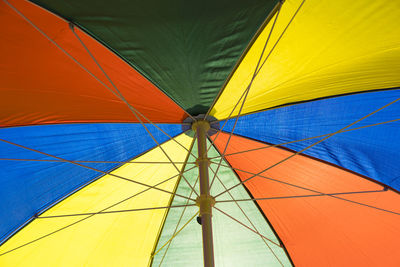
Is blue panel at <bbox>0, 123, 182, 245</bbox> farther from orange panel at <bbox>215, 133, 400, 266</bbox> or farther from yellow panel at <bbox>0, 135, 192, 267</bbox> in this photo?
orange panel at <bbox>215, 133, 400, 266</bbox>

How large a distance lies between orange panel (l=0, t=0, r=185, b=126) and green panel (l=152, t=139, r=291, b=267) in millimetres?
1094

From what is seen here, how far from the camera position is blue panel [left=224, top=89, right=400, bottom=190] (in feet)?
7.07

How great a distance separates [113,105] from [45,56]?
23.1 inches

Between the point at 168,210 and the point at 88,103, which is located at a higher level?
the point at 88,103

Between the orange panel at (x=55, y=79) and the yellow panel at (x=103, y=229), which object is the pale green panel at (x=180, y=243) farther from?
the orange panel at (x=55, y=79)

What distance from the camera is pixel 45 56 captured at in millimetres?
1733

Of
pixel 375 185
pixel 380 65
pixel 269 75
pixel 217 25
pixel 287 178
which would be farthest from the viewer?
pixel 287 178

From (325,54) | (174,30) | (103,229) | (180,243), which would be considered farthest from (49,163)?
(325,54)

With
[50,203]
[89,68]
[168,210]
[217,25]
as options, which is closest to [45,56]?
[89,68]

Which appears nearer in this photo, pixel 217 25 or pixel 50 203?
pixel 217 25

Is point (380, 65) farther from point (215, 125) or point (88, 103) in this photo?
point (88, 103)

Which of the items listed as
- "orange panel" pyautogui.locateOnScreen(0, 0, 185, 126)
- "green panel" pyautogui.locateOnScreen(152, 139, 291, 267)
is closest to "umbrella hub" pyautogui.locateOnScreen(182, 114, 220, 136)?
"orange panel" pyautogui.locateOnScreen(0, 0, 185, 126)

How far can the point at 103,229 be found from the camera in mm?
2633

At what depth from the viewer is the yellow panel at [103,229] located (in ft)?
8.12
